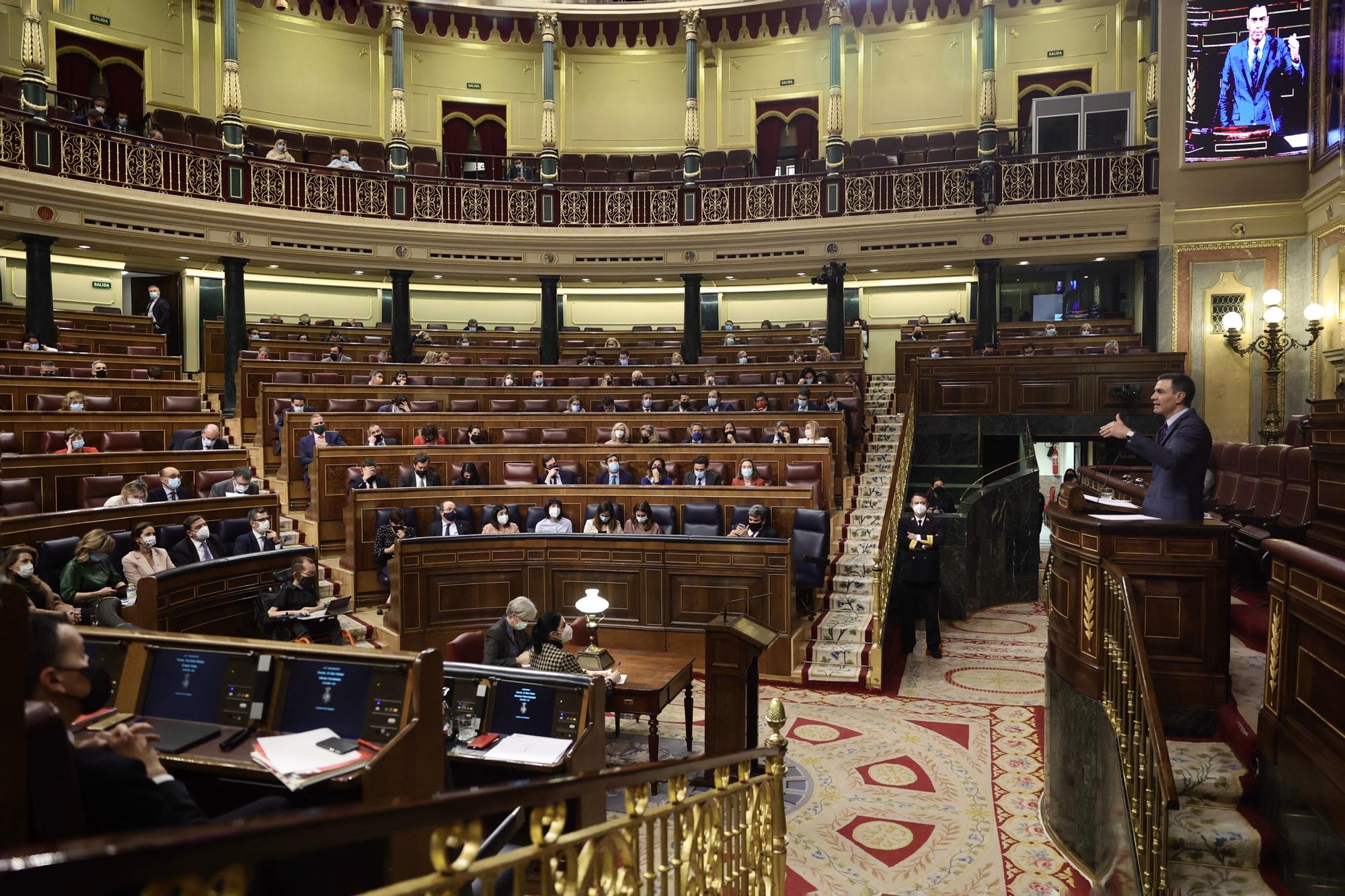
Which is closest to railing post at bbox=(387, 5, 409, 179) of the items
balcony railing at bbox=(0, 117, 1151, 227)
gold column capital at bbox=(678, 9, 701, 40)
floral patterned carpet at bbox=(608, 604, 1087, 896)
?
balcony railing at bbox=(0, 117, 1151, 227)

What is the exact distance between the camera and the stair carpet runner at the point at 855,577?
7.11m

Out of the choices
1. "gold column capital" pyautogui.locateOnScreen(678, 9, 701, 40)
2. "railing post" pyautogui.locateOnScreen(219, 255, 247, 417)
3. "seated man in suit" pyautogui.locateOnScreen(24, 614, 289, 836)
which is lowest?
"seated man in suit" pyautogui.locateOnScreen(24, 614, 289, 836)

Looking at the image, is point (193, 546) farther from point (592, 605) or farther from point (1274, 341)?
point (1274, 341)

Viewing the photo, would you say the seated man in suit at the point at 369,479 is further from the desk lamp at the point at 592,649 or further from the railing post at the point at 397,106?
the railing post at the point at 397,106

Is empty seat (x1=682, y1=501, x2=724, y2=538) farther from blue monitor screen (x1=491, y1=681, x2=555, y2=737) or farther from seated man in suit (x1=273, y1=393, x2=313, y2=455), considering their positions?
seated man in suit (x1=273, y1=393, x2=313, y2=455)

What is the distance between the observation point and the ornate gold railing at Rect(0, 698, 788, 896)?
94cm

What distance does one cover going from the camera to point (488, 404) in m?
12.0

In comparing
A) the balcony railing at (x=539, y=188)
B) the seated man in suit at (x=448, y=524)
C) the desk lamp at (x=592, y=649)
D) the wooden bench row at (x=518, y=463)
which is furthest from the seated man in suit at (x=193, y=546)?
the balcony railing at (x=539, y=188)

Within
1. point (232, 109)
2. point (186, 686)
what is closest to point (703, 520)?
point (186, 686)

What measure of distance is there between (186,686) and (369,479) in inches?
227

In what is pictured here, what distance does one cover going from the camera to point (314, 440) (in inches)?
371

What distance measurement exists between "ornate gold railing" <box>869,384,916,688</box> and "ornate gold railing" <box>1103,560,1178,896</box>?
115 inches

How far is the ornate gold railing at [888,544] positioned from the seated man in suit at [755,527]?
991 mm

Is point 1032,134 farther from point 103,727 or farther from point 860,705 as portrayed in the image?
point 103,727
